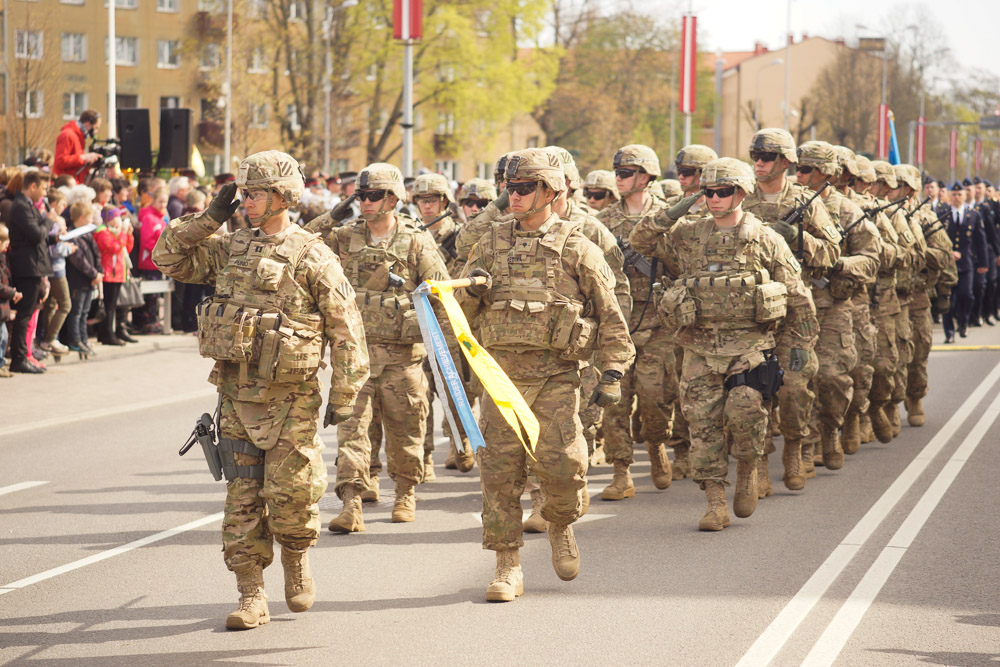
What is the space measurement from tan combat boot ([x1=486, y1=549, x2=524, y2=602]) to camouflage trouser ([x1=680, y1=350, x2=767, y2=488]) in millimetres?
1997

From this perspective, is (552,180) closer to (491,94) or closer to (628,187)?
(628,187)

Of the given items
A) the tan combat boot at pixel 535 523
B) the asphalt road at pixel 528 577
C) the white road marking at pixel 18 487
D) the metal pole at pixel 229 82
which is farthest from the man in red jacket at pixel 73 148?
the metal pole at pixel 229 82

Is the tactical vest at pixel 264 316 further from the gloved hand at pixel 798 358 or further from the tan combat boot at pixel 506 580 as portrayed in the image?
the gloved hand at pixel 798 358

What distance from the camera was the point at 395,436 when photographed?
9.09m

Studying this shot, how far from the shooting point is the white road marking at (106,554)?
737 cm

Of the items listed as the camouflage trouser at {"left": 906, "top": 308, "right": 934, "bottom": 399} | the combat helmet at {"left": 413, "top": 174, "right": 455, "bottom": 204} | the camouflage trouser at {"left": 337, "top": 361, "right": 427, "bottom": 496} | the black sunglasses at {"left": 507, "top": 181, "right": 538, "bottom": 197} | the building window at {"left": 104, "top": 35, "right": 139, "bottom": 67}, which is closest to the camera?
the black sunglasses at {"left": 507, "top": 181, "right": 538, "bottom": 197}

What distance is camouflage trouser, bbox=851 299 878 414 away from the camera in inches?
450

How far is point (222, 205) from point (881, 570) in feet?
13.5

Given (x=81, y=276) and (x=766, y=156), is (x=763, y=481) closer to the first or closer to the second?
(x=766, y=156)

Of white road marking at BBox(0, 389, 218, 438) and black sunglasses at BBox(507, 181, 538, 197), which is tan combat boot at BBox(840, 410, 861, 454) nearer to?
black sunglasses at BBox(507, 181, 538, 197)

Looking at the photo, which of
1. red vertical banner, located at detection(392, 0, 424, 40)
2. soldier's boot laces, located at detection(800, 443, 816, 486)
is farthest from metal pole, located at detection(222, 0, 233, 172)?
soldier's boot laces, located at detection(800, 443, 816, 486)

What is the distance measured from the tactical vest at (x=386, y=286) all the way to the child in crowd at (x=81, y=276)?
25.7 ft

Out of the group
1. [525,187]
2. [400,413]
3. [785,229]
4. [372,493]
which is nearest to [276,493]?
[525,187]

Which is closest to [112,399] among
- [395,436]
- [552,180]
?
[395,436]
